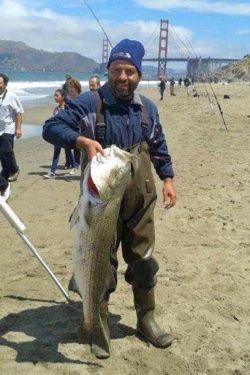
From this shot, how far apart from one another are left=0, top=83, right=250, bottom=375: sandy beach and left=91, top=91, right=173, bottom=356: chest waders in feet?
0.59

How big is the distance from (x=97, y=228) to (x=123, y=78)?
3.50 feet

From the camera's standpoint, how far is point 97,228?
2.89 metres

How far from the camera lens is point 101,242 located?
295 cm

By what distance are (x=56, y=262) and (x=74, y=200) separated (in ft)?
9.08

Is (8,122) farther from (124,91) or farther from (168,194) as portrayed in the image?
(124,91)

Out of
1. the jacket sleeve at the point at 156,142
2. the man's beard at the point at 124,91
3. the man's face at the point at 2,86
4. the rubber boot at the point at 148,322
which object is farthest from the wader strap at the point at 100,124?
the man's face at the point at 2,86

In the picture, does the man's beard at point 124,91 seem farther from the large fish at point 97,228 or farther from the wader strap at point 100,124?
the large fish at point 97,228

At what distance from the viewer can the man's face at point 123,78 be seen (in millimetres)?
3182

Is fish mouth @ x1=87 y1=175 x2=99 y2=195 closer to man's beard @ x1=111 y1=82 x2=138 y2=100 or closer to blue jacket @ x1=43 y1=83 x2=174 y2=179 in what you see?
blue jacket @ x1=43 y1=83 x2=174 y2=179

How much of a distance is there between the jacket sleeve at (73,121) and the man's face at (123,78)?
200 millimetres

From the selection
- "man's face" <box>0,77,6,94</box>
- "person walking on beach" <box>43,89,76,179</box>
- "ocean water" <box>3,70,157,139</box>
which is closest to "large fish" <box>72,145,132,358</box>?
"ocean water" <box>3,70,157,139</box>

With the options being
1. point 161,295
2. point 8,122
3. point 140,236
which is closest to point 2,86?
point 8,122

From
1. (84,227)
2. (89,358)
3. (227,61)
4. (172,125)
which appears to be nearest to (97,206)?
(84,227)

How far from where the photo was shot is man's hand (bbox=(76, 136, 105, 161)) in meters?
2.80
